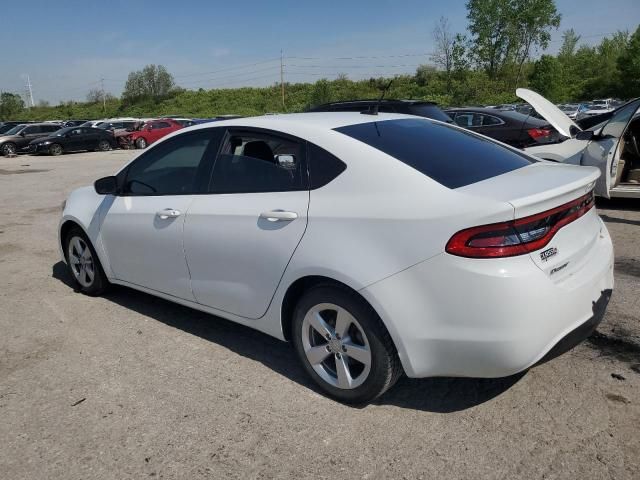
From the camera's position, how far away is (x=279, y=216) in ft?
9.79

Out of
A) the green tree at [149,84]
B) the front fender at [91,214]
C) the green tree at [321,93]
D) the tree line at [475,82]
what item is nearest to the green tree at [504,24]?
the tree line at [475,82]

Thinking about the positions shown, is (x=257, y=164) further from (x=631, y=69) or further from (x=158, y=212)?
(x=631, y=69)

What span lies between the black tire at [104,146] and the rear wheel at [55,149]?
6.60 feet

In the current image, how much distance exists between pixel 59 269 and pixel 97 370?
2779 mm

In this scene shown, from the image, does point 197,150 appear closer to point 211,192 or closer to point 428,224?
point 211,192

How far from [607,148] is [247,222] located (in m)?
5.50

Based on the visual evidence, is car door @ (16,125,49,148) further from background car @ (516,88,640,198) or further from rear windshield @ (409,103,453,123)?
background car @ (516,88,640,198)

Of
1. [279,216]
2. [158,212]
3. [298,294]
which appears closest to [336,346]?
[298,294]

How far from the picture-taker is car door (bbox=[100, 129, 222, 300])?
364cm

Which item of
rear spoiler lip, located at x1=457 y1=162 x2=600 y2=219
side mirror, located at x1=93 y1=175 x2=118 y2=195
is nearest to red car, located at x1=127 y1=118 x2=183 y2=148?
side mirror, located at x1=93 y1=175 x2=118 y2=195

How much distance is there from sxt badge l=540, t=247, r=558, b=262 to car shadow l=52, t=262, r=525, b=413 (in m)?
0.90

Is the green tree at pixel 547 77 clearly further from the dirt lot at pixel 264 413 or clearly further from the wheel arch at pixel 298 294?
the wheel arch at pixel 298 294

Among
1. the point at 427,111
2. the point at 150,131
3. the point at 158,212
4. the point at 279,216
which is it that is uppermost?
the point at 427,111

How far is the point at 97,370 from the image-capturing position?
3457mm
